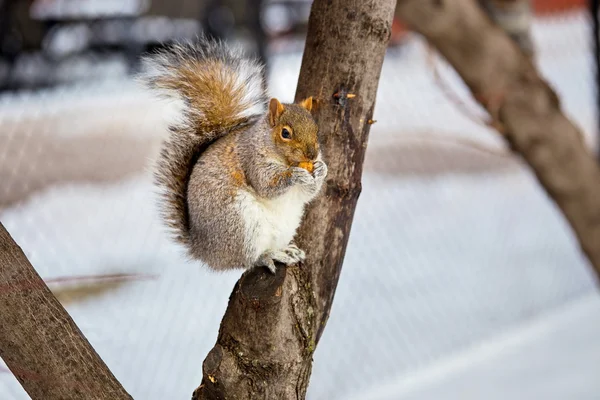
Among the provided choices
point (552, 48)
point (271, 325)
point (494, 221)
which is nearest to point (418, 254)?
point (494, 221)

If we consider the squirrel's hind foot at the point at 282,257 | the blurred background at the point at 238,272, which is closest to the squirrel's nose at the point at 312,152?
the squirrel's hind foot at the point at 282,257

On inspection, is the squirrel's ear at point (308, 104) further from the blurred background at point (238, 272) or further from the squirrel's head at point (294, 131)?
the blurred background at point (238, 272)

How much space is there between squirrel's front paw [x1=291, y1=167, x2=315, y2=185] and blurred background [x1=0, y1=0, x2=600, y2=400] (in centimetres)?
84

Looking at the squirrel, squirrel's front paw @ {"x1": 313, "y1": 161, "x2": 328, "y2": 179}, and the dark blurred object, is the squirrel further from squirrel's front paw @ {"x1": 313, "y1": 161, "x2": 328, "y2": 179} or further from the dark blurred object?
the dark blurred object

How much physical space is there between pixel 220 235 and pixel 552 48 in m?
4.45

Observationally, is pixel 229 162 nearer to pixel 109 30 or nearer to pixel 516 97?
pixel 516 97

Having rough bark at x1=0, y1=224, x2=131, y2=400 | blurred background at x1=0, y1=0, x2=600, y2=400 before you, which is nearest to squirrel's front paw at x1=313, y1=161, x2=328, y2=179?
rough bark at x1=0, y1=224, x2=131, y2=400

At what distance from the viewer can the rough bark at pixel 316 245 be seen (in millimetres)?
950

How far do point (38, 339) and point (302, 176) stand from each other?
408 mm

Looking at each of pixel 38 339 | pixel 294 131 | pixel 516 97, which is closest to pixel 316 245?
pixel 294 131

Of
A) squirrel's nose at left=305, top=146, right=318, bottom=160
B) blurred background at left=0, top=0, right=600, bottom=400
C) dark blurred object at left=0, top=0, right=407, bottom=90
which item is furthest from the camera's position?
dark blurred object at left=0, top=0, right=407, bottom=90

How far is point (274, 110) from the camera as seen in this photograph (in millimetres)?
1100

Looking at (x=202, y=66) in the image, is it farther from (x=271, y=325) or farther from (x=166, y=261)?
(x=166, y=261)

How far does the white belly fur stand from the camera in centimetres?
108
